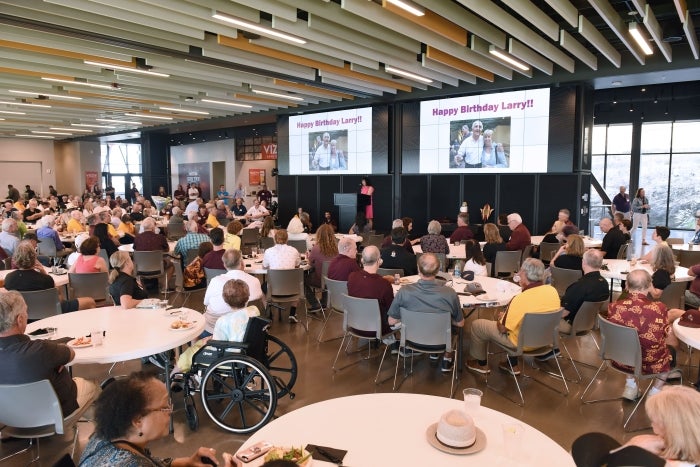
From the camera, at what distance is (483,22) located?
7.48 m

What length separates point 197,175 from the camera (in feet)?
80.3

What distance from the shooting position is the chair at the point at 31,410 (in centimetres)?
276

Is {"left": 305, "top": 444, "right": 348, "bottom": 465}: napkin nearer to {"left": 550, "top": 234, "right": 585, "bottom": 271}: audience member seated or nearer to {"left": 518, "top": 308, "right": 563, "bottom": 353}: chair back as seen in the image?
{"left": 518, "top": 308, "right": 563, "bottom": 353}: chair back

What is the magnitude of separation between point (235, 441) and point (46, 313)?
9.20 ft

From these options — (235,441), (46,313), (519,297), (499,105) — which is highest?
(499,105)

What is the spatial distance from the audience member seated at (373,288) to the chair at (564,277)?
2.64m

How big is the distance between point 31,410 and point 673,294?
5.87 m

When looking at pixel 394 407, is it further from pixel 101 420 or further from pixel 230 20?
pixel 230 20

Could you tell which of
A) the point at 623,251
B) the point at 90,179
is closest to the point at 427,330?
the point at 623,251

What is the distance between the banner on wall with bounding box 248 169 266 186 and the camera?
21.9 meters

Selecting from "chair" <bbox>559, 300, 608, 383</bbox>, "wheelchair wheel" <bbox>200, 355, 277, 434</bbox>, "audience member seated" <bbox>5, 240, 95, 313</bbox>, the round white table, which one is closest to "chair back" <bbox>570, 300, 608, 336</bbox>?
"chair" <bbox>559, 300, 608, 383</bbox>

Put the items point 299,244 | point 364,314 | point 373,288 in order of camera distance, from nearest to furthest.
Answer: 1. point 364,314
2. point 373,288
3. point 299,244

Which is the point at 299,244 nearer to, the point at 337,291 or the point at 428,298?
the point at 337,291

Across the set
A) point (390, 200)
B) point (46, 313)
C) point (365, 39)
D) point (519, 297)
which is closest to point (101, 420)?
point (519, 297)
